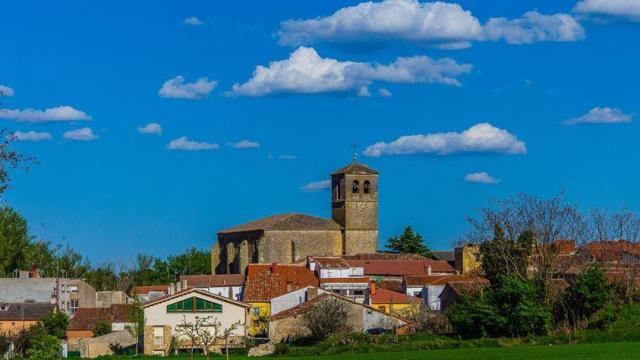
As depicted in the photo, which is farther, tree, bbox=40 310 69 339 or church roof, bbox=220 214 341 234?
church roof, bbox=220 214 341 234

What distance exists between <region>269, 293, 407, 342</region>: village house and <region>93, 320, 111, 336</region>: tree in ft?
48.4

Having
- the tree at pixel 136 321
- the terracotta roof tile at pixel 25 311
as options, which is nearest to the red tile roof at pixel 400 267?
the terracotta roof tile at pixel 25 311

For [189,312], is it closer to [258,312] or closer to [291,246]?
[258,312]

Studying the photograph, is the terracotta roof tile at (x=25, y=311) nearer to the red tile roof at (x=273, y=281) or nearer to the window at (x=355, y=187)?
the red tile roof at (x=273, y=281)

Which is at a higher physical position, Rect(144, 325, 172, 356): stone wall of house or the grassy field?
Rect(144, 325, 172, 356): stone wall of house

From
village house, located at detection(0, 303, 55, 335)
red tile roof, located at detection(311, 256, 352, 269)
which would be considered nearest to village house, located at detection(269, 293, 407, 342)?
village house, located at detection(0, 303, 55, 335)

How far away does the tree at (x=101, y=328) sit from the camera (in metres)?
77.5

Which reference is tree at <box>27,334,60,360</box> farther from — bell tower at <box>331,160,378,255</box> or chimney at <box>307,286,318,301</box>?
bell tower at <box>331,160,378,255</box>

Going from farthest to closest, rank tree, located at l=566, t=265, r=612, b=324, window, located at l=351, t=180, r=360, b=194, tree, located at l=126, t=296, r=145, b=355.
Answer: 1. window, located at l=351, t=180, r=360, b=194
2. tree, located at l=126, t=296, r=145, b=355
3. tree, located at l=566, t=265, r=612, b=324

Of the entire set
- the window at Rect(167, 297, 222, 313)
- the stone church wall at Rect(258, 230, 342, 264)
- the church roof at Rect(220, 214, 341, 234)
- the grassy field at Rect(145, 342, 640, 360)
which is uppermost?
the church roof at Rect(220, 214, 341, 234)

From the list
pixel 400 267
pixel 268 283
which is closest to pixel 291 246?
pixel 400 267

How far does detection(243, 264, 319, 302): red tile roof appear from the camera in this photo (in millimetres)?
82000

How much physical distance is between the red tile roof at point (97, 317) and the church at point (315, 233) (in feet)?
117

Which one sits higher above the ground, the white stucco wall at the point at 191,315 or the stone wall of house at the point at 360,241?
the stone wall of house at the point at 360,241
